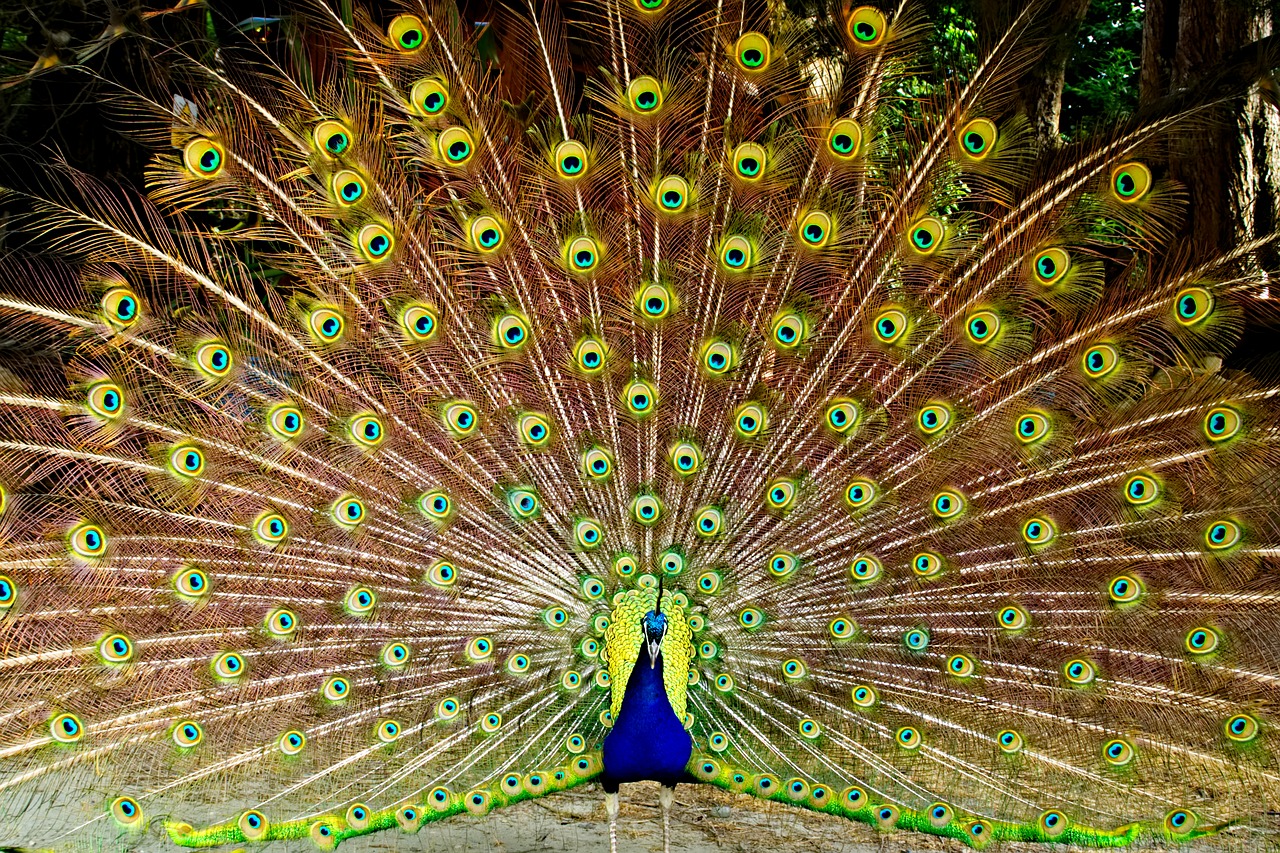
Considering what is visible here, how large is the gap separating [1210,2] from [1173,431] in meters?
3.50

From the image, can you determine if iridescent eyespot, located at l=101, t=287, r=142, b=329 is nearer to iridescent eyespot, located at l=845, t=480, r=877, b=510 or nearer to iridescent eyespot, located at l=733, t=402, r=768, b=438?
iridescent eyespot, located at l=733, t=402, r=768, b=438

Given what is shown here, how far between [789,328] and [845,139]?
62cm

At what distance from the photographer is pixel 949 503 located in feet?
11.5

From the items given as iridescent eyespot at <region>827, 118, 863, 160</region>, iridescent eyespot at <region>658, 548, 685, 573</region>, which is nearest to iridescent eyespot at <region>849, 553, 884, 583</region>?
iridescent eyespot at <region>658, 548, 685, 573</region>

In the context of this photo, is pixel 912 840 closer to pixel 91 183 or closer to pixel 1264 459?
pixel 1264 459

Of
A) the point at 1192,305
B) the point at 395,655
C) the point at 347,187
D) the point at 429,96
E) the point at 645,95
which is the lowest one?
the point at 395,655

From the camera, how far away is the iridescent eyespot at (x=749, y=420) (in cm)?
352

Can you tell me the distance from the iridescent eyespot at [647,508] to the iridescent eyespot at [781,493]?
1.25 feet

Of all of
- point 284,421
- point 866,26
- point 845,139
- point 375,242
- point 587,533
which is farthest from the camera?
point 587,533

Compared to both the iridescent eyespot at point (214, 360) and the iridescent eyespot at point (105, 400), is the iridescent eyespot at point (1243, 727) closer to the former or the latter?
the iridescent eyespot at point (214, 360)

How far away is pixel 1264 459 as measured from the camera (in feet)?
10.7

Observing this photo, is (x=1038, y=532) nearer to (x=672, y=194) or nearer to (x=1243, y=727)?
(x=1243, y=727)

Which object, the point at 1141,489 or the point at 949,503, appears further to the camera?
the point at 949,503

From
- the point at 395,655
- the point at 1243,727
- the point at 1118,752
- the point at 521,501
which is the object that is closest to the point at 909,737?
the point at 1118,752
